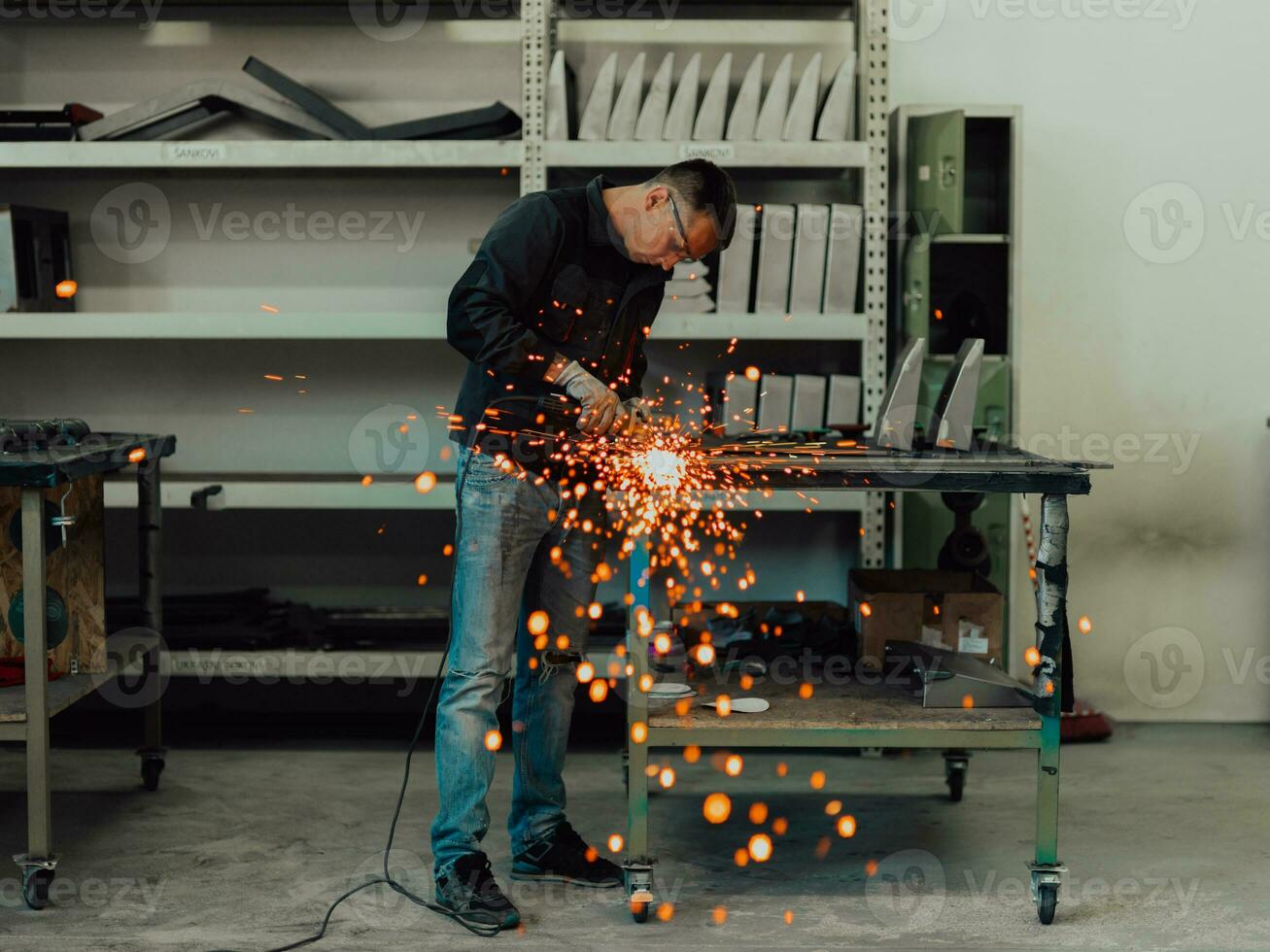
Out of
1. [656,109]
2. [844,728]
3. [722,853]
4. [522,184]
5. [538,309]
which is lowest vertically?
[722,853]

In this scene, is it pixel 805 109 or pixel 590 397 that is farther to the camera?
pixel 805 109

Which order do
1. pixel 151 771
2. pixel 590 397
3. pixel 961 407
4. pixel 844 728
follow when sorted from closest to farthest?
pixel 590 397
pixel 844 728
pixel 961 407
pixel 151 771

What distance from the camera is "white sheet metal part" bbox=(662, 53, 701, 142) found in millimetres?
3443

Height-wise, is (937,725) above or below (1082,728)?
above

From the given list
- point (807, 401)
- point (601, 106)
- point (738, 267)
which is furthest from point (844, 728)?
point (601, 106)

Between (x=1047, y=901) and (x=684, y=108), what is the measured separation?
2.13 metres

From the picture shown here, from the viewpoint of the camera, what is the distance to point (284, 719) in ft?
13.0

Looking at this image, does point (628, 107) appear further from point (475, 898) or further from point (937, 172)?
point (475, 898)

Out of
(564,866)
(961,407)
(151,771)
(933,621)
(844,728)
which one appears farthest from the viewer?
(151,771)

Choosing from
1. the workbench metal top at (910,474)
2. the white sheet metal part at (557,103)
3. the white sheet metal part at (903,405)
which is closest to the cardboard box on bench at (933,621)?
the white sheet metal part at (903,405)

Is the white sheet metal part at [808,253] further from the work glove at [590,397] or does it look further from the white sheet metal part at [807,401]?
the work glove at [590,397]

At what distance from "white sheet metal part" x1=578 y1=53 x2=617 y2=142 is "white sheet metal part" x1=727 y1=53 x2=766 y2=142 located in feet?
1.09

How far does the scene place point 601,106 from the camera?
345cm

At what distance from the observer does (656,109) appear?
3455 mm
